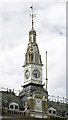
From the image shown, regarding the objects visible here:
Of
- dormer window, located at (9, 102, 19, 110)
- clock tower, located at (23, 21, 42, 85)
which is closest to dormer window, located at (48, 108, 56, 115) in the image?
clock tower, located at (23, 21, 42, 85)

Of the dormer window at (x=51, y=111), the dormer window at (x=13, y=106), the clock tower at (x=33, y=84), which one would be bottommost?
the dormer window at (x=51, y=111)

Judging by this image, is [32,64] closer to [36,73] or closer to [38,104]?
[36,73]

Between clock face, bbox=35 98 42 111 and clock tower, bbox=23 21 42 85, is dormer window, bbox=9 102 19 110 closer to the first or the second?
clock face, bbox=35 98 42 111

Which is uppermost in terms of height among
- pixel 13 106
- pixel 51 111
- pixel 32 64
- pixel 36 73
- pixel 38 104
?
pixel 32 64

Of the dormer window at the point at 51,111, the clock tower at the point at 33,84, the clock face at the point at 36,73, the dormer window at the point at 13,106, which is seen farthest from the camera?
the clock face at the point at 36,73

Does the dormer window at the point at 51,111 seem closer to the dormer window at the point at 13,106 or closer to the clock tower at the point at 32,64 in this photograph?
the clock tower at the point at 32,64

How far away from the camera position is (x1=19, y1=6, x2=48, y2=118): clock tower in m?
67.4

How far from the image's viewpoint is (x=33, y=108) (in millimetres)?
66812

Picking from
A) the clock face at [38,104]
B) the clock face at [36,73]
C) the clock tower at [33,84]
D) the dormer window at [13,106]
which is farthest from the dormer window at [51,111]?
the dormer window at [13,106]

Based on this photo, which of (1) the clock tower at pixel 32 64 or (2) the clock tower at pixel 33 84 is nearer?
(2) the clock tower at pixel 33 84

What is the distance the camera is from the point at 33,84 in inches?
2783

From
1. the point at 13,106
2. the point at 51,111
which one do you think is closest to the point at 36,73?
the point at 51,111

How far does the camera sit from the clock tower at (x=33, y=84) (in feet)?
221

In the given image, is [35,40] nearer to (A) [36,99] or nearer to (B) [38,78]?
(B) [38,78]
